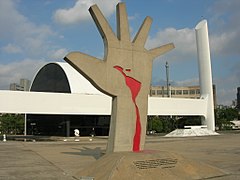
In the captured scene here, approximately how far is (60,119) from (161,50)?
4226cm

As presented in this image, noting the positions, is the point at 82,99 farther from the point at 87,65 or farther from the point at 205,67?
the point at 87,65

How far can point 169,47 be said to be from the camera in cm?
1605

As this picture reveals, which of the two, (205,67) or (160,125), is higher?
(205,67)

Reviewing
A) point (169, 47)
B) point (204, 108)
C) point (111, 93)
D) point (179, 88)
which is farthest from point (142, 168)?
point (179, 88)

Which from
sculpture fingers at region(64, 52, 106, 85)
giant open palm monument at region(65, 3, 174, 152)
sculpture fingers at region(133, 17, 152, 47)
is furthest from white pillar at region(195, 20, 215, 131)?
sculpture fingers at region(64, 52, 106, 85)

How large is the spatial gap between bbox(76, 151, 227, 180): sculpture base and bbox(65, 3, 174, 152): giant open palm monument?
5.78ft

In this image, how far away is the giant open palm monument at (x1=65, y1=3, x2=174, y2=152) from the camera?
13.2 m

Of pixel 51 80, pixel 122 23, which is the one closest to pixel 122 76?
pixel 122 23

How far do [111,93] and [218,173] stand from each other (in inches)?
209

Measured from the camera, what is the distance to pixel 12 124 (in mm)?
76688

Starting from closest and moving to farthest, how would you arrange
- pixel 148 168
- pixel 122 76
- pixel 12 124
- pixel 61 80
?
pixel 148 168
pixel 122 76
pixel 61 80
pixel 12 124

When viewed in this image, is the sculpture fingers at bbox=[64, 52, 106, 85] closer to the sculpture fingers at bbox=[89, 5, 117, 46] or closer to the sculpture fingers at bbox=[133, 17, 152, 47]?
the sculpture fingers at bbox=[89, 5, 117, 46]

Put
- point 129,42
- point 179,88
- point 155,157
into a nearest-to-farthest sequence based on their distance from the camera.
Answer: point 155,157
point 129,42
point 179,88

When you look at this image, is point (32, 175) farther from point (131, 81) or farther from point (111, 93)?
point (131, 81)
